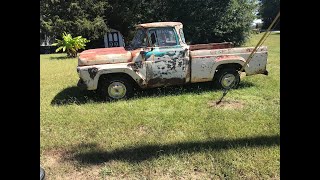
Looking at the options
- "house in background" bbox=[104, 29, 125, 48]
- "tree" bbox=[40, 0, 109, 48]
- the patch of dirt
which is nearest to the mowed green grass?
the patch of dirt

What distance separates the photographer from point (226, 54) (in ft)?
26.3

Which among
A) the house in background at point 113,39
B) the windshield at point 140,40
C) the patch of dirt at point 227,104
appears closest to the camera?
the patch of dirt at point 227,104

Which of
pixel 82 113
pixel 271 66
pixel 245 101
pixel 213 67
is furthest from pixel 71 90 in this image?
pixel 271 66

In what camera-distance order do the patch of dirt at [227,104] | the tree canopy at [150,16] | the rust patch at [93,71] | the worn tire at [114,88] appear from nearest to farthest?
the patch of dirt at [227,104]
the rust patch at [93,71]
the worn tire at [114,88]
the tree canopy at [150,16]

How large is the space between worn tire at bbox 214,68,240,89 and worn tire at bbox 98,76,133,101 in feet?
7.41

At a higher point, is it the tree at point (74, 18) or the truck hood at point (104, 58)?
the tree at point (74, 18)

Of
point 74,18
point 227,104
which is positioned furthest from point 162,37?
point 74,18

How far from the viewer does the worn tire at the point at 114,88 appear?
7.45 m

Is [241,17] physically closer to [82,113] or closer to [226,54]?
[226,54]

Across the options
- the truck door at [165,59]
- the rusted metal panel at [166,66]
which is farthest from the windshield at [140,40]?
the rusted metal panel at [166,66]

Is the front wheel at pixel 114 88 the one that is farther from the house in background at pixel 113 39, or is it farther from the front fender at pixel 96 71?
the house in background at pixel 113 39

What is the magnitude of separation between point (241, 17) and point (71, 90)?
1666 centimetres

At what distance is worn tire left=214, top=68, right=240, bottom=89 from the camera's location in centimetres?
822

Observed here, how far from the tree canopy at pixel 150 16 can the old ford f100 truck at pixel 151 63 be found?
14122mm
